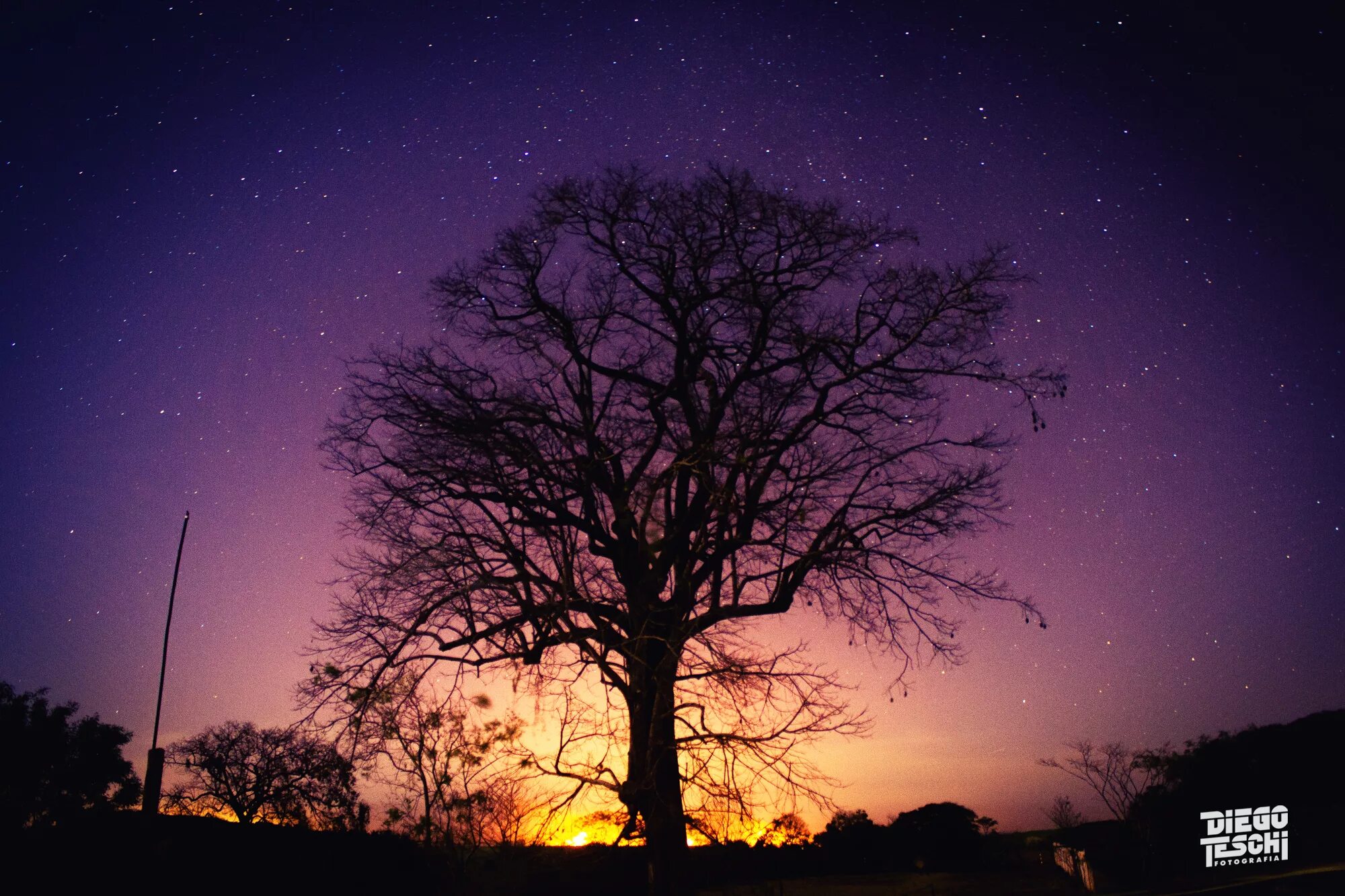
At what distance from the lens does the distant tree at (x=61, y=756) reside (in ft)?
112

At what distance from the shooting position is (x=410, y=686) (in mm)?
9695

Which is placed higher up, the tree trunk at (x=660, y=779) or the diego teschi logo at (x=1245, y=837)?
the tree trunk at (x=660, y=779)

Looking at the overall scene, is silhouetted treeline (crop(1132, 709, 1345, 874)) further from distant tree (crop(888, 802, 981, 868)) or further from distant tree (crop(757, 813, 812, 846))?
distant tree (crop(757, 813, 812, 846))

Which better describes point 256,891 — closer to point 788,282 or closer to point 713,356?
point 713,356

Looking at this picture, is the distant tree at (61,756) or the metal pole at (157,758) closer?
the metal pole at (157,758)

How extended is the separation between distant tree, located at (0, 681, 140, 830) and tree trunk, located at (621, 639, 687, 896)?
3347 cm

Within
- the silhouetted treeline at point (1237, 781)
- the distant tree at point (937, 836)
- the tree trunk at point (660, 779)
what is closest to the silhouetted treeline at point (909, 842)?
the distant tree at point (937, 836)

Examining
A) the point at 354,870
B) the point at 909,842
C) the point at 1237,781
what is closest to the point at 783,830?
the point at 354,870

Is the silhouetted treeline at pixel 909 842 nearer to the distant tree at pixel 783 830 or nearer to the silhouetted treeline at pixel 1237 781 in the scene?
the silhouetted treeline at pixel 1237 781

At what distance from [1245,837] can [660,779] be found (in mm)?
20931

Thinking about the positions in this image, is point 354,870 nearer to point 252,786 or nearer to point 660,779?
point 252,786

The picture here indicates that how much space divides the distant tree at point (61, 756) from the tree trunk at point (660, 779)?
33.5 metres

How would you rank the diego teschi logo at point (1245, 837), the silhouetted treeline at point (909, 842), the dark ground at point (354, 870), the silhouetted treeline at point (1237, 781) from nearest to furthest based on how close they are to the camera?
1. the dark ground at point (354, 870)
2. the diego teschi logo at point (1245, 837)
3. the silhouetted treeline at point (1237, 781)
4. the silhouetted treeline at point (909, 842)

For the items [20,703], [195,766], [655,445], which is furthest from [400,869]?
[20,703]
